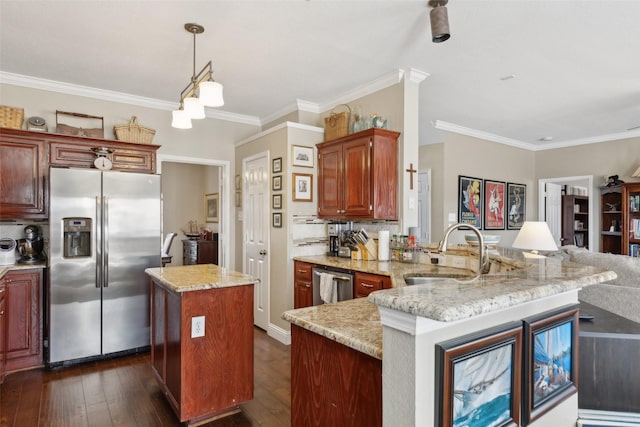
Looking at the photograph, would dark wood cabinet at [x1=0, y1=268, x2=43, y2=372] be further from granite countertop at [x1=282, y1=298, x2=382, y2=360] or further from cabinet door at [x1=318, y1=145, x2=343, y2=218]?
granite countertop at [x1=282, y1=298, x2=382, y2=360]

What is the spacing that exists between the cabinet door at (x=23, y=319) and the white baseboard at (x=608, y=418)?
13.0ft

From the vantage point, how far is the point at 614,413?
1.63 meters

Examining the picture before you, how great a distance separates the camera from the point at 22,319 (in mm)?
3186

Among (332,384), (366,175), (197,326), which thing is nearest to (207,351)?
(197,326)

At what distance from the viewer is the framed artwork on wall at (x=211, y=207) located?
7.55 meters

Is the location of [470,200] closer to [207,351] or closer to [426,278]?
[426,278]

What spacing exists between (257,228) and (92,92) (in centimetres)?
232

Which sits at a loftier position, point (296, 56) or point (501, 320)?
point (296, 56)

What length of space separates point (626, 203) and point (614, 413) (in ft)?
17.2

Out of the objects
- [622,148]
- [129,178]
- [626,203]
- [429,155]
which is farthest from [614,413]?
[622,148]

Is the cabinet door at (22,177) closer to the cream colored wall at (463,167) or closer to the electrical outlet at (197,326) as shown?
the electrical outlet at (197,326)

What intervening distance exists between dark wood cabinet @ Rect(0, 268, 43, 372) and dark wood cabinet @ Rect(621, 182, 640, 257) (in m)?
7.44

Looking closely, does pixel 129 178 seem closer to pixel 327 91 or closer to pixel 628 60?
pixel 327 91

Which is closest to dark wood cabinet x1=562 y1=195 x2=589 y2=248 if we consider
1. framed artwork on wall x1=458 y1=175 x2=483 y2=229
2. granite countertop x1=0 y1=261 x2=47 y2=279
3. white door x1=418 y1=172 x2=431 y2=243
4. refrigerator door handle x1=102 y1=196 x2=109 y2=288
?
framed artwork on wall x1=458 y1=175 x2=483 y2=229
